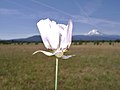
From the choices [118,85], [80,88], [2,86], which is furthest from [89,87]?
[2,86]

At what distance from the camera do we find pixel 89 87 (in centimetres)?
943

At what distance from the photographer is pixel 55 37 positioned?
102cm

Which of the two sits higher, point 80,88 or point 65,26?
point 65,26

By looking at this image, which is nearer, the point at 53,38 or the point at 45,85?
the point at 53,38

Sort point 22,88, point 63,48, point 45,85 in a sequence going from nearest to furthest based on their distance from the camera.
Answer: point 63,48 < point 22,88 < point 45,85

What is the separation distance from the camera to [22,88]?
9031 millimetres

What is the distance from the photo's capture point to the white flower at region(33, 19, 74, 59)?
3.34 ft

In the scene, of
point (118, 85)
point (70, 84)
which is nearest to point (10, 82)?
point (70, 84)

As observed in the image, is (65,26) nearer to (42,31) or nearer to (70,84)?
(42,31)

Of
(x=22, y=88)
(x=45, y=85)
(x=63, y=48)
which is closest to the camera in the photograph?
(x=63, y=48)

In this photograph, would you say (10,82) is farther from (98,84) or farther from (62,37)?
(62,37)

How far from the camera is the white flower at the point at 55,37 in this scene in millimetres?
1017

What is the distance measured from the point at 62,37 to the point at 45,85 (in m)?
8.78

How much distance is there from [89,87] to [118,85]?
110cm
